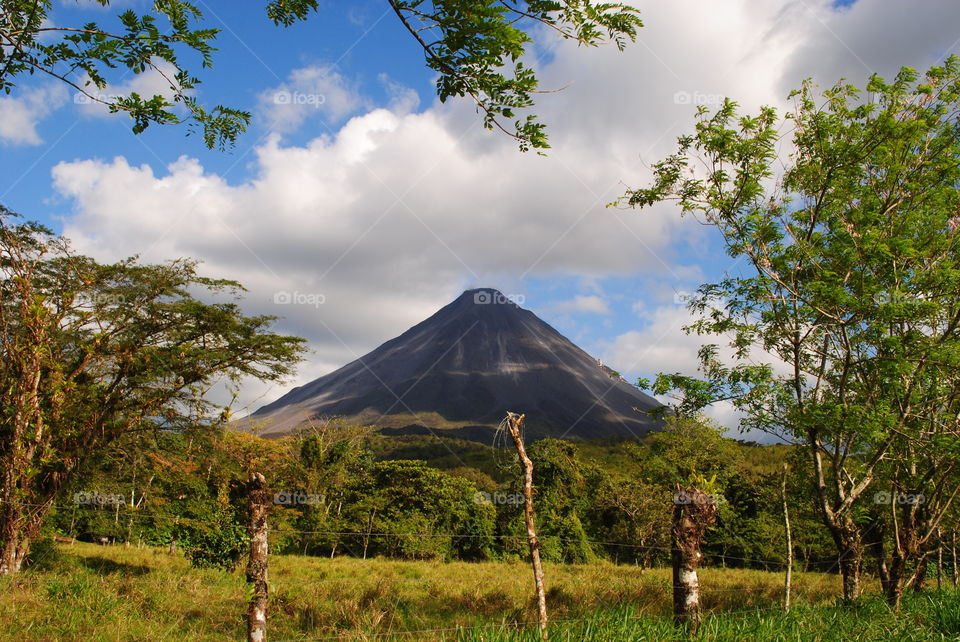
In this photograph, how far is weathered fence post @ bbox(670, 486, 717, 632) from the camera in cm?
603

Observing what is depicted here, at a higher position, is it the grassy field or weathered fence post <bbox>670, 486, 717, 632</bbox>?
weathered fence post <bbox>670, 486, 717, 632</bbox>

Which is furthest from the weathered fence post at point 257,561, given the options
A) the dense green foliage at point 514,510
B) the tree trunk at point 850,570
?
the dense green foliage at point 514,510

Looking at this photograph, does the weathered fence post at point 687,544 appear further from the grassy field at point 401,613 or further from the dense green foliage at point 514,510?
the dense green foliage at point 514,510

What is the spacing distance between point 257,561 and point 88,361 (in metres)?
12.3

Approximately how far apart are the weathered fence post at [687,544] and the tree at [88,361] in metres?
11.9

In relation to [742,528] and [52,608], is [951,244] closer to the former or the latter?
[52,608]

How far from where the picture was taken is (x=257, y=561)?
539 centimetres

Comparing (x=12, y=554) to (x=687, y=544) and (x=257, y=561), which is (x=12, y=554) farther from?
(x=687, y=544)

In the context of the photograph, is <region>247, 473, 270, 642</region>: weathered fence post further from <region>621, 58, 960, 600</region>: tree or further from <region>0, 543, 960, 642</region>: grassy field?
<region>621, 58, 960, 600</region>: tree

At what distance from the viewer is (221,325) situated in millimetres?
18234

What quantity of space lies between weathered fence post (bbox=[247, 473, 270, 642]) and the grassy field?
82 cm

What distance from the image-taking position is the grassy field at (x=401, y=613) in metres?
5.50

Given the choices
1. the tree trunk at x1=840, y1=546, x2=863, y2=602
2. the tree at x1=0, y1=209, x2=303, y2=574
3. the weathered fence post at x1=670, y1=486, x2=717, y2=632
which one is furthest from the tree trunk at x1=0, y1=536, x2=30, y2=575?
the tree trunk at x1=840, y1=546, x2=863, y2=602

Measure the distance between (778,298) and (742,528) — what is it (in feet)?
96.7
